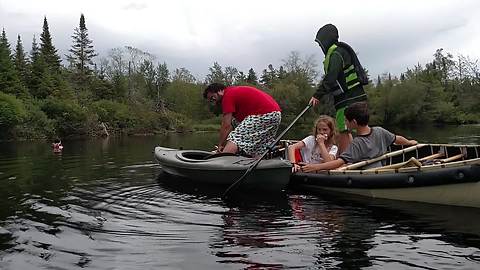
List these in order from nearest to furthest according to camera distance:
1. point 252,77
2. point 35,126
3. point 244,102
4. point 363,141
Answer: point 363,141 < point 244,102 < point 35,126 < point 252,77

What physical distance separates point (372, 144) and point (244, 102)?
2035 mm

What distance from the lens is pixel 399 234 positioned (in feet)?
14.7

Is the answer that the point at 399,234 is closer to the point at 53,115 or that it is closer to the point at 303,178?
the point at 303,178

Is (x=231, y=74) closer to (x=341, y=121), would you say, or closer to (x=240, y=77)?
(x=240, y=77)

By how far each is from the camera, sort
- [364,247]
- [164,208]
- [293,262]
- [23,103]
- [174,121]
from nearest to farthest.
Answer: [293,262], [364,247], [164,208], [23,103], [174,121]

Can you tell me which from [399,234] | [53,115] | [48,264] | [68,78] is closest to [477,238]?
[399,234]

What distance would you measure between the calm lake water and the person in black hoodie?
1456 millimetres

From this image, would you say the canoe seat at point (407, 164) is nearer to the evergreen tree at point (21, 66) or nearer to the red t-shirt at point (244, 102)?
the red t-shirt at point (244, 102)

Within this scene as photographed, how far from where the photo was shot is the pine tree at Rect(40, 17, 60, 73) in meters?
58.6

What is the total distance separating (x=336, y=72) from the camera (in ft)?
23.6

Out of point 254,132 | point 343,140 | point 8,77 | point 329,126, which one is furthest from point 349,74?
point 8,77

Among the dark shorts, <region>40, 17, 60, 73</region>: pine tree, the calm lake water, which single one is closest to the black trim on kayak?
the calm lake water

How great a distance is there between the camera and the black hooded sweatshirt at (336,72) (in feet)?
23.7

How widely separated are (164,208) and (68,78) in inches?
2402
